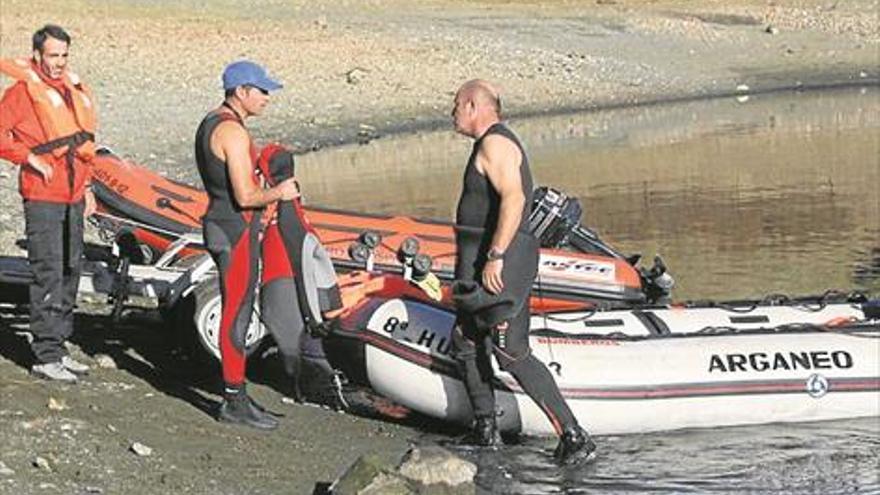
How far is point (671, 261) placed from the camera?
15430 mm

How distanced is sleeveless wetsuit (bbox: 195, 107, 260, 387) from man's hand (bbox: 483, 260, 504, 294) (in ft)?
3.88

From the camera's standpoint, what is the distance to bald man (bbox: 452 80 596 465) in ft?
25.4

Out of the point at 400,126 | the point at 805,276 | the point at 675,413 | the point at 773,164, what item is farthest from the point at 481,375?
the point at 400,126

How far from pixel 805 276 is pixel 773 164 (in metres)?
9.29

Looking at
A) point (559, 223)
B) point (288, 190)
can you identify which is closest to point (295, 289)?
point (288, 190)

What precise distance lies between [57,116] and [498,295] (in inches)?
91.3

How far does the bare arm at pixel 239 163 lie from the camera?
807 cm

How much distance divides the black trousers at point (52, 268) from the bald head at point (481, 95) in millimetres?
2067

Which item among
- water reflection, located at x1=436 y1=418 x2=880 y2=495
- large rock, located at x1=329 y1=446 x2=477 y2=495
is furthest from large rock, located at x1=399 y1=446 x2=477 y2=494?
water reflection, located at x1=436 y1=418 x2=880 y2=495

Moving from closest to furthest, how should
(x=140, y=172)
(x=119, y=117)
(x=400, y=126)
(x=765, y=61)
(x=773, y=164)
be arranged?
1. (x=140, y=172)
2. (x=773, y=164)
3. (x=119, y=117)
4. (x=400, y=126)
5. (x=765, y=61)

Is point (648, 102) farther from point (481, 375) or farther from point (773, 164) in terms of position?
point (481, 375)

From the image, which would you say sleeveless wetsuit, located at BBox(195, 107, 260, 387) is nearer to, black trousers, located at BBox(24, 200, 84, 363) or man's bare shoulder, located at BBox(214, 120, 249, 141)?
man's bare shoulder, located at BBox(214, 120, 249, 141)

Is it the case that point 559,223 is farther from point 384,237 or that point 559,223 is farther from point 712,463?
point 712,463

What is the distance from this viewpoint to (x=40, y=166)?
844 cm
